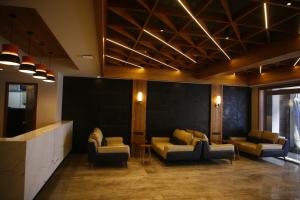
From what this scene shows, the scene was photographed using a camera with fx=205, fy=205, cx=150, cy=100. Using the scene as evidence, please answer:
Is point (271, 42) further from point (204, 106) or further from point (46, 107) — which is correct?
point (46, 107)

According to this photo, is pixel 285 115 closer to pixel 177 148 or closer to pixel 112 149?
pixel 177 148

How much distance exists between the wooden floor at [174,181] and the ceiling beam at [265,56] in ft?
8.53

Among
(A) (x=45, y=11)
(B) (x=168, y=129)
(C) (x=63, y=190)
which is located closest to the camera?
(A) (x=45, y=11)

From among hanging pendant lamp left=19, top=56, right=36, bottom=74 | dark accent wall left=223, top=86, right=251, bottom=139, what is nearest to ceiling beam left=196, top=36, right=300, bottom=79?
dark accent wall left=223, top=86, right=251, bottom=139

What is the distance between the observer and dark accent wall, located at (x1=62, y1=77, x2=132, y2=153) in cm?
Result: 672

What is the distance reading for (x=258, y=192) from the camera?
3910 millimetres

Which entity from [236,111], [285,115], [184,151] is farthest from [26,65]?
[285,115]

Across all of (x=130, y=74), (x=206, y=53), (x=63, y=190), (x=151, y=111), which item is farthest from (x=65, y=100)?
(x=206, y=53)

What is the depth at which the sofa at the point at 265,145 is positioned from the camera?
6172mm

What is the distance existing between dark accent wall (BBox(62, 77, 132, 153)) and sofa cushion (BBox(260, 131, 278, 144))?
4.56 m

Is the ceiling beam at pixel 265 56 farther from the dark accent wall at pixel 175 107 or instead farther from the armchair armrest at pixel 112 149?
the armchair armrest at pixel 112 149

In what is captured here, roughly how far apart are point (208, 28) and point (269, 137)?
16.3 feet

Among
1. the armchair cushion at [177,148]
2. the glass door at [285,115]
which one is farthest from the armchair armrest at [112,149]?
the glass door at [285,115]

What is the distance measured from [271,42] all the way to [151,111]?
13.7 ft
